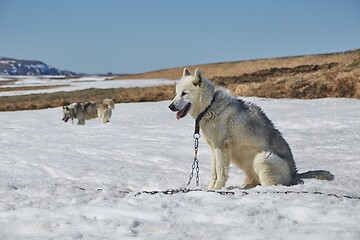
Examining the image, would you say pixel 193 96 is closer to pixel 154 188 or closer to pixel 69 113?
pixel 154 188

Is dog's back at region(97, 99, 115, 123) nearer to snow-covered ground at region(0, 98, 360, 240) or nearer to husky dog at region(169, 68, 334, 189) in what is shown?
snow-covered ground at region(0, 98, 360, 240)

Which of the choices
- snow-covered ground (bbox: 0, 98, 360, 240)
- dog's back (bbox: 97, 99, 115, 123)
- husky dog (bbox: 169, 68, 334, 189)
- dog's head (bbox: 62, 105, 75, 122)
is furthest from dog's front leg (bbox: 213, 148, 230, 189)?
dog's head (bbox: 62, 105, 75, 122)

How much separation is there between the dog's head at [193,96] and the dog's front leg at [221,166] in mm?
667

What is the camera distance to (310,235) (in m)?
3.76

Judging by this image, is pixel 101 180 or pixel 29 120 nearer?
pixel 101 180

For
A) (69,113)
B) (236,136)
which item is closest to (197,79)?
(236,136)

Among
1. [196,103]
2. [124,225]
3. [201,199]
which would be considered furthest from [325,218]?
[196,103]

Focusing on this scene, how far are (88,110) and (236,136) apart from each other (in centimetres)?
1778

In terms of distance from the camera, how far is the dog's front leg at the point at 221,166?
6.29 meters

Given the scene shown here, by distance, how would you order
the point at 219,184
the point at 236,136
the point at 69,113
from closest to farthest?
the point at 236,136, the point at 219,184, the point at 69,113

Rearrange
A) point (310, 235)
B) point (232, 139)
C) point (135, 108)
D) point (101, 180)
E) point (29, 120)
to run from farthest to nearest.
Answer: point (135, 108) < point (29, 120) < point (101, 180) < point (232, 139) < point (310, 235)

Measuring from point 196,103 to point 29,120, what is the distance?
15582 millimetres

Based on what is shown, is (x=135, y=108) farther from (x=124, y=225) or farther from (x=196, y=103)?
(x=124, y=225)

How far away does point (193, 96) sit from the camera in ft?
21.2
